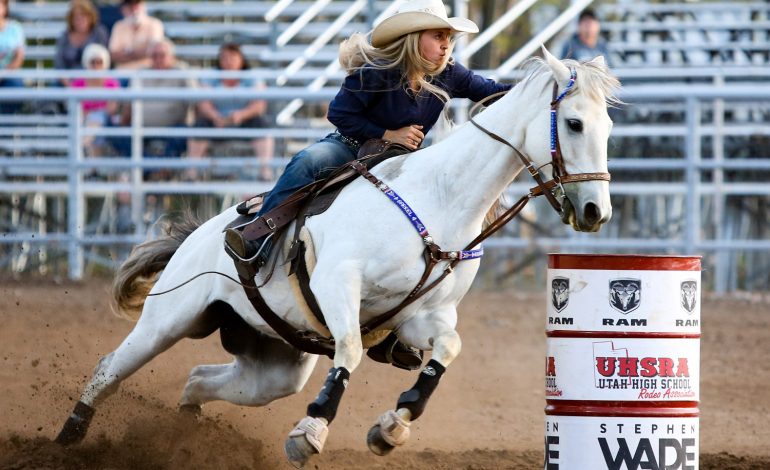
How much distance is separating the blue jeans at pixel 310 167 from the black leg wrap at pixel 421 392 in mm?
1067

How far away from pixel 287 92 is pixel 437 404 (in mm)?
4434

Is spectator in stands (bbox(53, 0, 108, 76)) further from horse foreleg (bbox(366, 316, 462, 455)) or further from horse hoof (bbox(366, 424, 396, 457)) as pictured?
horse hoof (bbox(366, 424, 396, 457))

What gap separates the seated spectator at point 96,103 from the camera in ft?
41.0

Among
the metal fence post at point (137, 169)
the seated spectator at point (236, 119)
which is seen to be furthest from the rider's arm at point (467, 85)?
the metal fence post at point (137, 169)

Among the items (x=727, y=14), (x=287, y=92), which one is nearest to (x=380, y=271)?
(x=287, y=92)

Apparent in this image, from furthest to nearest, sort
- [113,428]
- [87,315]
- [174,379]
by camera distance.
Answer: [87,315], [174,379], [113,428]

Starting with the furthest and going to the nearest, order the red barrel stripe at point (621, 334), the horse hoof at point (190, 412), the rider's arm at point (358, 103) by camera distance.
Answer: the horse hoof at point (190, 412) < the rider's arm at point (358, 103) < the red barrel stripe at point (621, 334)

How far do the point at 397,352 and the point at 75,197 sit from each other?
23.0 ft

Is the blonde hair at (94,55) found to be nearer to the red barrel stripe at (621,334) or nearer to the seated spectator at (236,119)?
the seated spectator at (236,119)

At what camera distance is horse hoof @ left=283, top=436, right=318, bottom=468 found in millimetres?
5027

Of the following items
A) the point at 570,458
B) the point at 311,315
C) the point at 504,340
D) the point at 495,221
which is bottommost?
Result: the point at 504,340

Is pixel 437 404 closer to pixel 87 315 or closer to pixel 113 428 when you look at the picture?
pixel 113 428

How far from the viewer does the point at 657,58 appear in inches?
591

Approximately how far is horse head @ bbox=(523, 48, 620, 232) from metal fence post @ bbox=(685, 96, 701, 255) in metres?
6.48
